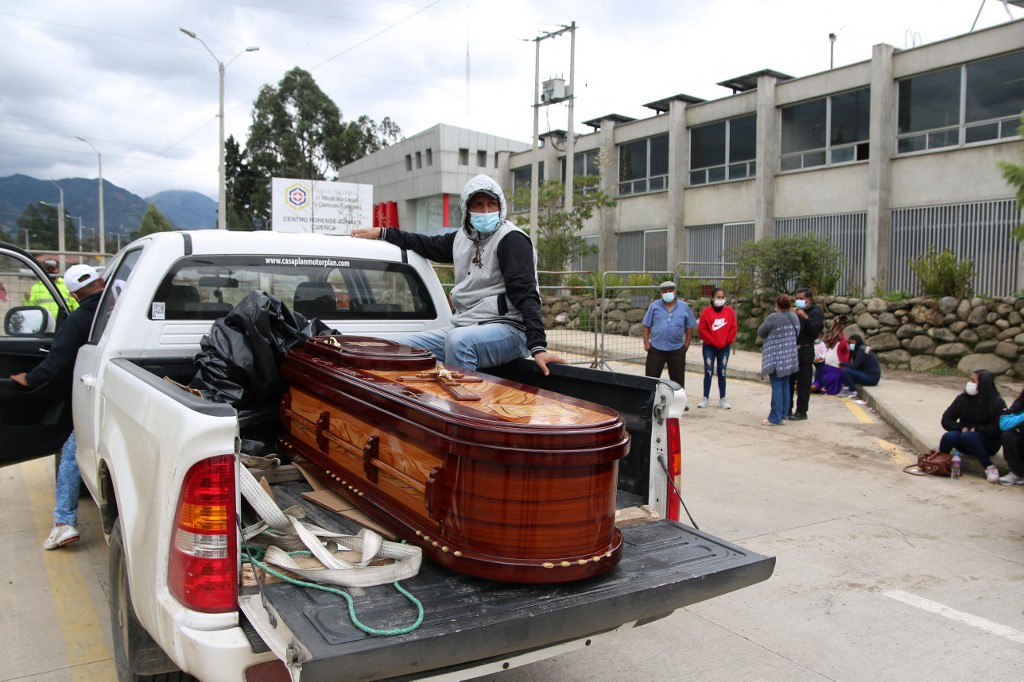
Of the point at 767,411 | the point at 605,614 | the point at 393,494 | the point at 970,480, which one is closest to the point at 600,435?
the point at 605,614

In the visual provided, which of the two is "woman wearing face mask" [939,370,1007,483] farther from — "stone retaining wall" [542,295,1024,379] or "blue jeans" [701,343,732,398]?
"stone retaining wall" [542,295,1024,379]

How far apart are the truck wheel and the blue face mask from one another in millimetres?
2356

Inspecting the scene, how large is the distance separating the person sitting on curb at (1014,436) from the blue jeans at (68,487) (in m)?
7.39

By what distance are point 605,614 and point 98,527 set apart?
4.77 m

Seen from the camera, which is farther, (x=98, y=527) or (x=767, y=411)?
(x=767, y=411)

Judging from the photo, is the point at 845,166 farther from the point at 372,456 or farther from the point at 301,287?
the point at 372,456

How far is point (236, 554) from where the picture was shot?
2408 mm

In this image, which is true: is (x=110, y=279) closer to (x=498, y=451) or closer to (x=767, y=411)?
(x=498, y=451)

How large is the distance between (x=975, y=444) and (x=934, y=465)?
41 centimetres

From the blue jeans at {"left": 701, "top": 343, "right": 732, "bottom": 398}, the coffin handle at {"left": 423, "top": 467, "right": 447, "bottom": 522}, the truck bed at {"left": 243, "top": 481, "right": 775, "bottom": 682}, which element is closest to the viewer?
the truck bed at {"left": 243, "top": 481, "right": 775, "bottom": 682}

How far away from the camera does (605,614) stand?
2.51 m

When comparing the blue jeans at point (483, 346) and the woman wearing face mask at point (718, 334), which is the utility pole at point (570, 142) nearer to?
the woman wearing face mask at point (718, 334)

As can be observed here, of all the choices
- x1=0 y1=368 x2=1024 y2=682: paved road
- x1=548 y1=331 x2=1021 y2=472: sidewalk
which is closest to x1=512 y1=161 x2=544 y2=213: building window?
x1=548 y1=331 x2=1021 y2=472: sidewalk

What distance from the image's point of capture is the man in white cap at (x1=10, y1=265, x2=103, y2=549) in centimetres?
494
